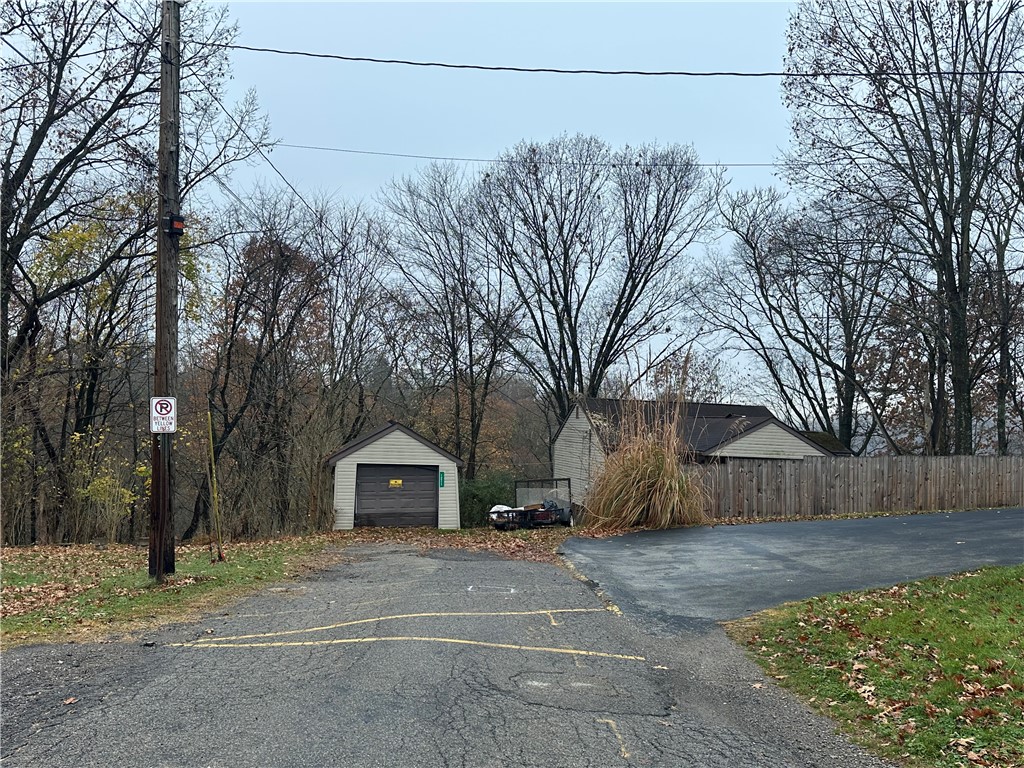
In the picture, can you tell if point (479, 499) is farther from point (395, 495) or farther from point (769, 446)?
point (769, 446)

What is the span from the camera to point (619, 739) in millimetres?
Answer: 4680

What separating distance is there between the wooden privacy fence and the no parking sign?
1151 centimetres

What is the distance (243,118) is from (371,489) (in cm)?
1151

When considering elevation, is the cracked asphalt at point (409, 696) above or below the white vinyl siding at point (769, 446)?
below

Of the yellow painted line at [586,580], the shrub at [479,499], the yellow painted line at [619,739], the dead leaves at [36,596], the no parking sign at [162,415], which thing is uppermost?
the no parking sign at [162,415]

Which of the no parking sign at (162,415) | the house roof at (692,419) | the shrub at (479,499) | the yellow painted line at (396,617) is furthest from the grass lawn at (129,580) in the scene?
the shrub at (479,499)

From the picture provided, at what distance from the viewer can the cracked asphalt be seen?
4.39 metres

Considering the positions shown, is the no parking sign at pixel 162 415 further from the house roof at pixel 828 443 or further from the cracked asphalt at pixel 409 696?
the house roof at pixel 828 443

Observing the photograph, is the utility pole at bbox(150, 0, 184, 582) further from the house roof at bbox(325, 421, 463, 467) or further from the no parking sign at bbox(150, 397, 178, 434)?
the house roof at bbox(325, 421, 463, 467)

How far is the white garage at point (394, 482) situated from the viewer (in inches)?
958

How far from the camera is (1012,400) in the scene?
3575 cm

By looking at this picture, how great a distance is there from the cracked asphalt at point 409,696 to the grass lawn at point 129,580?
2.27ft

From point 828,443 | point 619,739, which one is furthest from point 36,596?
point 828,443

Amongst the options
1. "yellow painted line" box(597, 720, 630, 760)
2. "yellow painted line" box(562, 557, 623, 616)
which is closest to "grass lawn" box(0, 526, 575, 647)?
"yellow painted line" box(562, 557, 623, 616)
